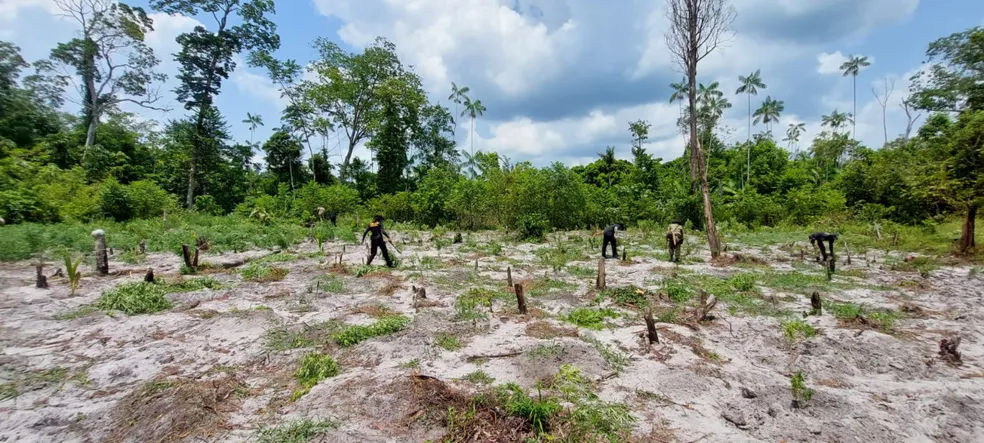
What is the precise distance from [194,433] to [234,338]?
8.74 ft

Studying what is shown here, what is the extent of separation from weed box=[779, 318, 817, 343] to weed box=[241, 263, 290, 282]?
419 inches

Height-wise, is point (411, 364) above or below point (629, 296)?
below

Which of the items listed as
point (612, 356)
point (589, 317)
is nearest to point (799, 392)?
point (612, 356)

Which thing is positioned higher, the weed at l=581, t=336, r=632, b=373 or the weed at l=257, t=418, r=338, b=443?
the weed at l=581, t=336, r=632, b=373

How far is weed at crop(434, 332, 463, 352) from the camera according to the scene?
5879mm

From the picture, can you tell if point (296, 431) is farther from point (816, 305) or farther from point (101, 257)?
point (101, 257)

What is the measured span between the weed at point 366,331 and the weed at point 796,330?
5875 mm

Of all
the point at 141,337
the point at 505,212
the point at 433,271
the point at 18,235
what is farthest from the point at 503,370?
the point at 505,212

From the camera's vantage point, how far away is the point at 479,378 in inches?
191

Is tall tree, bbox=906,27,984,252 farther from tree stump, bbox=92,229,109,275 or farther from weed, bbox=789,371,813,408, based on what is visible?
tree stump, bbox=92,229,109,275

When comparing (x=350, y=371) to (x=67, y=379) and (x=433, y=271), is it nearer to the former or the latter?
(x=67, y=379)

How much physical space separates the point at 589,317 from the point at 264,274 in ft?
27.1

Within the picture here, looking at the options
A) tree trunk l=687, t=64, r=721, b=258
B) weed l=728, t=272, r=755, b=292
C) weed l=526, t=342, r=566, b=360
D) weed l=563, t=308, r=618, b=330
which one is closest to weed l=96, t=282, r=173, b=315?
weed l=526, t=342, r=566, b=360

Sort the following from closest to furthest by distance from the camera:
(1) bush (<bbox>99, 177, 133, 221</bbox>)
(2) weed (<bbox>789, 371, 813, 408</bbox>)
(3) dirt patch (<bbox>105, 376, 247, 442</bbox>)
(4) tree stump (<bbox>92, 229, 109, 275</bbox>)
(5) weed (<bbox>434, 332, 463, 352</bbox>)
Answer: (3) dirt patch (<bbox>105, 376, 247, 442</bbox>) < (2) weed (<bbox>789, 371, 813, 408</bbox>) < (5) weed (<bbox>434, 332, 463, 352</bbox>) < (4) tree stump (<bbox>92, 229, 109, 275</bbox>) < (1) bush (<bbox>99, 177, 133, 221</bbox>)
